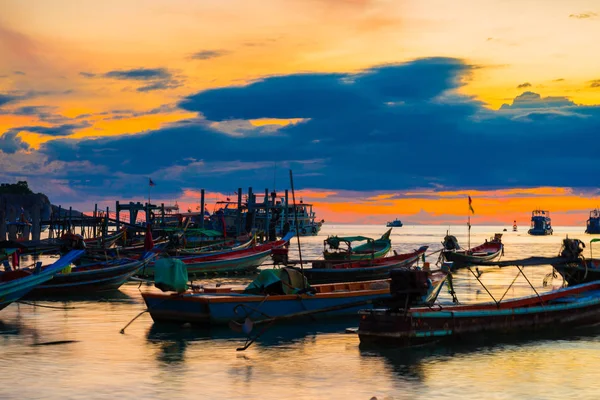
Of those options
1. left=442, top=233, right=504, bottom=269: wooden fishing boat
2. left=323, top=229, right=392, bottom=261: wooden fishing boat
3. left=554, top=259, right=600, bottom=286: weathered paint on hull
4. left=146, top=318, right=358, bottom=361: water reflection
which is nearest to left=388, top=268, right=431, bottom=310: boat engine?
left=146, top=318, right=358, bottom=361: water reflection

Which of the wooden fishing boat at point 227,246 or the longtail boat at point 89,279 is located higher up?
the wooden fishing boat at point 227,246

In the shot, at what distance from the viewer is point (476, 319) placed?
77.8 feet

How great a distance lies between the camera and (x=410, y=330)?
72.4 feet

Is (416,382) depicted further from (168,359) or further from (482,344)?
(168,359)

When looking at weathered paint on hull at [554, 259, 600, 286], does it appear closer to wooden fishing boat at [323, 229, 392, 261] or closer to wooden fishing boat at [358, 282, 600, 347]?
wooden fishing boat at [358, 282, 600, 347]

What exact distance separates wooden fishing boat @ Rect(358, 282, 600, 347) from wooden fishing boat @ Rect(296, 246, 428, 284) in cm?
1507

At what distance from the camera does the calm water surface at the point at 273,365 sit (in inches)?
705

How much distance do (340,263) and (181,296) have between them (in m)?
19.2

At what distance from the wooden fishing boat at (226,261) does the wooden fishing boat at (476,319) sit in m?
24.2

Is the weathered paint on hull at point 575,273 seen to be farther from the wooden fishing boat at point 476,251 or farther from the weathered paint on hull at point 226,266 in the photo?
the wooden fishing boat at point 476,251

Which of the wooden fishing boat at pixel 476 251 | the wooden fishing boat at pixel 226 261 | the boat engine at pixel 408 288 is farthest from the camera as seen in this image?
the wooden fishing boat at pixel 476 251

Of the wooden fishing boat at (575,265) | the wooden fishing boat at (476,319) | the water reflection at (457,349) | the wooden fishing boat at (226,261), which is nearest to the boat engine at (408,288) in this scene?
the wooden fishing boat at (476,319)

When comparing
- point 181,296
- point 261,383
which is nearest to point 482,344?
point 261,383

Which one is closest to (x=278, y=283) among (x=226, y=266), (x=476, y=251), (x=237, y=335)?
(x=237, y=335)
